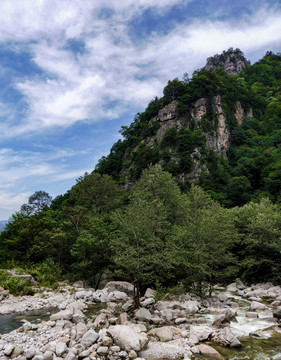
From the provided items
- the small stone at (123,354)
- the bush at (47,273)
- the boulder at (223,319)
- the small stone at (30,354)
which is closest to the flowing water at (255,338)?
the boulder at (223,319)

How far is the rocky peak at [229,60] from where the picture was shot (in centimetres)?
15638

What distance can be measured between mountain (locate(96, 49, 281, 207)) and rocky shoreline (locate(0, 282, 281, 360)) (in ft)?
129

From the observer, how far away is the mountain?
67.3 metres

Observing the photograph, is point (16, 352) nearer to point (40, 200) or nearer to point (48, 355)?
point (48, 355)

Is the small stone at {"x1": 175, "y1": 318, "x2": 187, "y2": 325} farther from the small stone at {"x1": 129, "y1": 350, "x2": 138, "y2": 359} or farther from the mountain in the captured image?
the mountain

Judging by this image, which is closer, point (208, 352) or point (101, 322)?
point (208, 352)

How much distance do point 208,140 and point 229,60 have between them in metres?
104

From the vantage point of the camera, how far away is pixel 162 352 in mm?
11969

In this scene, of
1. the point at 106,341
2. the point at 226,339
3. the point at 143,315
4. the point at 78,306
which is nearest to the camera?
the point at 106,341

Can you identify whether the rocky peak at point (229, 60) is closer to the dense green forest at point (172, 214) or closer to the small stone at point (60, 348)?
the dense green forest at point (172, 214)

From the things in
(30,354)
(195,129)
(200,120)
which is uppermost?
(200,120)

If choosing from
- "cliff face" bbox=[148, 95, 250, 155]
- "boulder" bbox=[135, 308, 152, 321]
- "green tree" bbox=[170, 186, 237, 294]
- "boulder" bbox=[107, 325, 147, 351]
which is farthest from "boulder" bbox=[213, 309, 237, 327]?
"cliff face" bbox=[148, 95, 250, 155]

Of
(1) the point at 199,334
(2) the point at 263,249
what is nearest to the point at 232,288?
(2) the point at 263,249

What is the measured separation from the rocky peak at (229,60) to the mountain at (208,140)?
5896 cm
